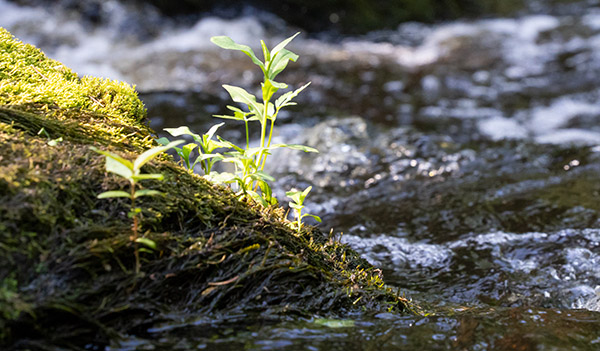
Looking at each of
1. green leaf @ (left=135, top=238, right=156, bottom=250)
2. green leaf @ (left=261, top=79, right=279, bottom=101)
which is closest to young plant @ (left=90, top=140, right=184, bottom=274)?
green leaf @ (left=135, top=238, right=156, bottom=250)

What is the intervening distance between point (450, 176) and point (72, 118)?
351 cm

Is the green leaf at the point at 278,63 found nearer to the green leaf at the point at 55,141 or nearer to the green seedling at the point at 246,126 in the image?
the green seedling at the point at 246,126

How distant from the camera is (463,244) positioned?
3.32 meters

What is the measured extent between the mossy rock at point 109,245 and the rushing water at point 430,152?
10 centimetres

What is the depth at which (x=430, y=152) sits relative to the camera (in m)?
5.02

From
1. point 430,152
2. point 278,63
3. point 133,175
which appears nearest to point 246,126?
point 278,63

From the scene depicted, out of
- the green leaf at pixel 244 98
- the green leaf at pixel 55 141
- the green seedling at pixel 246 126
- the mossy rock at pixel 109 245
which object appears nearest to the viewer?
the mossy rock at pixel 109 245

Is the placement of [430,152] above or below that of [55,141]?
above

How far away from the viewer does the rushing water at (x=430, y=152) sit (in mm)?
1838

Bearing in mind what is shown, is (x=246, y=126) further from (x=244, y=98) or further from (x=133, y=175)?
(x=133, y=175)

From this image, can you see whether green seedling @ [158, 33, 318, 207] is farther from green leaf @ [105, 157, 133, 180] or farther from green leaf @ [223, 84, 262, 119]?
green leaf @ [105, 157, 133, 180]

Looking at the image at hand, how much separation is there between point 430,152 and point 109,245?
4.03m

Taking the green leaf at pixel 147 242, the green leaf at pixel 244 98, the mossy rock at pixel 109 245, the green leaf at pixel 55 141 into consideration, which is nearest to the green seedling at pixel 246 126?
the green leaf at pixel 244 98

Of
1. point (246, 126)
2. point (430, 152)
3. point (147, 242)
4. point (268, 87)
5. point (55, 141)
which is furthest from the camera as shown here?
point (430, 152)
